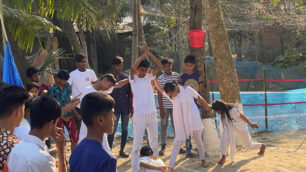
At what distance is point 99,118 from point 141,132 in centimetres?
347

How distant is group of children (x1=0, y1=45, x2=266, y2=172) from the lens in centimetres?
249

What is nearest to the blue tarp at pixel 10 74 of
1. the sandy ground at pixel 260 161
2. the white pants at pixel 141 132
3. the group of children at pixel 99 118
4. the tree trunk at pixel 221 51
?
the group of children at pixel 99 118

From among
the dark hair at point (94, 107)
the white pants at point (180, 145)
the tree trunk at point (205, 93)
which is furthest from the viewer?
the tree trunk at point (205, 93)

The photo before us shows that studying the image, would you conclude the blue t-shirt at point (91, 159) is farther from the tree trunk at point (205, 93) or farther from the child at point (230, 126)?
the tree trunk at point (205, 93)

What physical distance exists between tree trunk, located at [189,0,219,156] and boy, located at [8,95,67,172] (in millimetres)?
5214

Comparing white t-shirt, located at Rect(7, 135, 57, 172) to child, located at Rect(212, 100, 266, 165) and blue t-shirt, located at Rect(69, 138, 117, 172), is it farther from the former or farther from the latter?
child, located at Rect(212, 100, 266, 165)

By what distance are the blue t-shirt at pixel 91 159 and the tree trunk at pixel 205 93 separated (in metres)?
5.26

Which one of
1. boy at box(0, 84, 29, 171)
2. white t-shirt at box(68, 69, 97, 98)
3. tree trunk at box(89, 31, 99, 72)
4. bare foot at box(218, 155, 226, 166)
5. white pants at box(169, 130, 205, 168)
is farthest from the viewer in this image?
tree trunk at box(89, 31, 99, 72)

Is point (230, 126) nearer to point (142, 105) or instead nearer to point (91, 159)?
point (142, 105)

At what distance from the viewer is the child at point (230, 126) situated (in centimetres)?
689

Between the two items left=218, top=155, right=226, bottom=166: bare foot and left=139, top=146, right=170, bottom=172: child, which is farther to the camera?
left=218, top=155, right=226, bottom=166: bare foot

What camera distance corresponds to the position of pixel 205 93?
8.02 m

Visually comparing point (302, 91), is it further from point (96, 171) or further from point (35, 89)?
point (96, 171)

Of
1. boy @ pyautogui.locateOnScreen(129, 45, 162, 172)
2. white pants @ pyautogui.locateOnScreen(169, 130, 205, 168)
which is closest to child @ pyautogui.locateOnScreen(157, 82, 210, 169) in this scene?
white pants @ pyautogui.locateOnScreen(169, 130, 205, 168)
